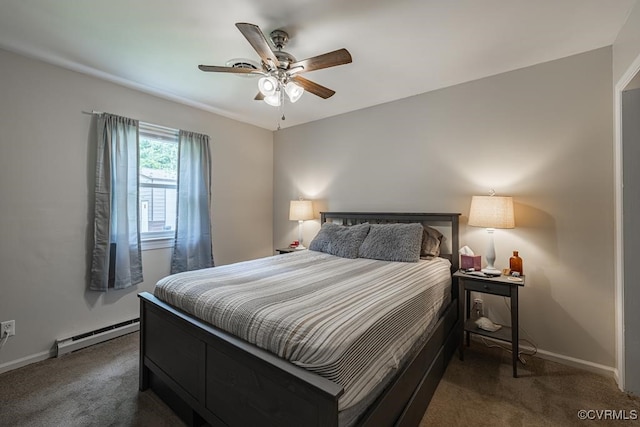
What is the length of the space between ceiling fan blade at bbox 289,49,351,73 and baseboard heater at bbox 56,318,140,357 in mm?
2998

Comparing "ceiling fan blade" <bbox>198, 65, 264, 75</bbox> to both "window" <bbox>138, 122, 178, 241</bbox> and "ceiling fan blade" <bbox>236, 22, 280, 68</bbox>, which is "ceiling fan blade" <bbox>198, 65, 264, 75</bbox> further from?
"window" <bbox>138, 122, 178, 241</bbox>

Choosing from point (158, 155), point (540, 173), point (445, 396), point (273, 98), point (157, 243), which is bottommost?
point (445, 396)

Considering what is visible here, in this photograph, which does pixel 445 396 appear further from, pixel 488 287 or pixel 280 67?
pixel 280 67

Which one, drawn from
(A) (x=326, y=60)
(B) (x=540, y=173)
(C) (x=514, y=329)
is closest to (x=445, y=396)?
(C) (x=514, y=329)

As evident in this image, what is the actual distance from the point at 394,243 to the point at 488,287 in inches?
33.5

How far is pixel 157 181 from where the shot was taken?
3232mm

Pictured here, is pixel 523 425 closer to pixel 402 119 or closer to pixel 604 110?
pixel 604 110

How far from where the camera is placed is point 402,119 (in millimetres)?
Result: 3215

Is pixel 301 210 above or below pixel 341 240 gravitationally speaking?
above

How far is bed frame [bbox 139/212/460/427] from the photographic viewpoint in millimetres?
1035

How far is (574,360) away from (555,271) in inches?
28.4

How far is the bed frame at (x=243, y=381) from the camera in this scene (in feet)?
3.40

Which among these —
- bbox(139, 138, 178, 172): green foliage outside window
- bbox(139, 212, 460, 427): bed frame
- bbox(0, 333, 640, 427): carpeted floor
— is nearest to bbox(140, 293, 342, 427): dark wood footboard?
bbox(139, 212, 460, 427): bed frame

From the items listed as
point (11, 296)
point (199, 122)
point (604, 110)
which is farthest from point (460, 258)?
point (11, 296)
